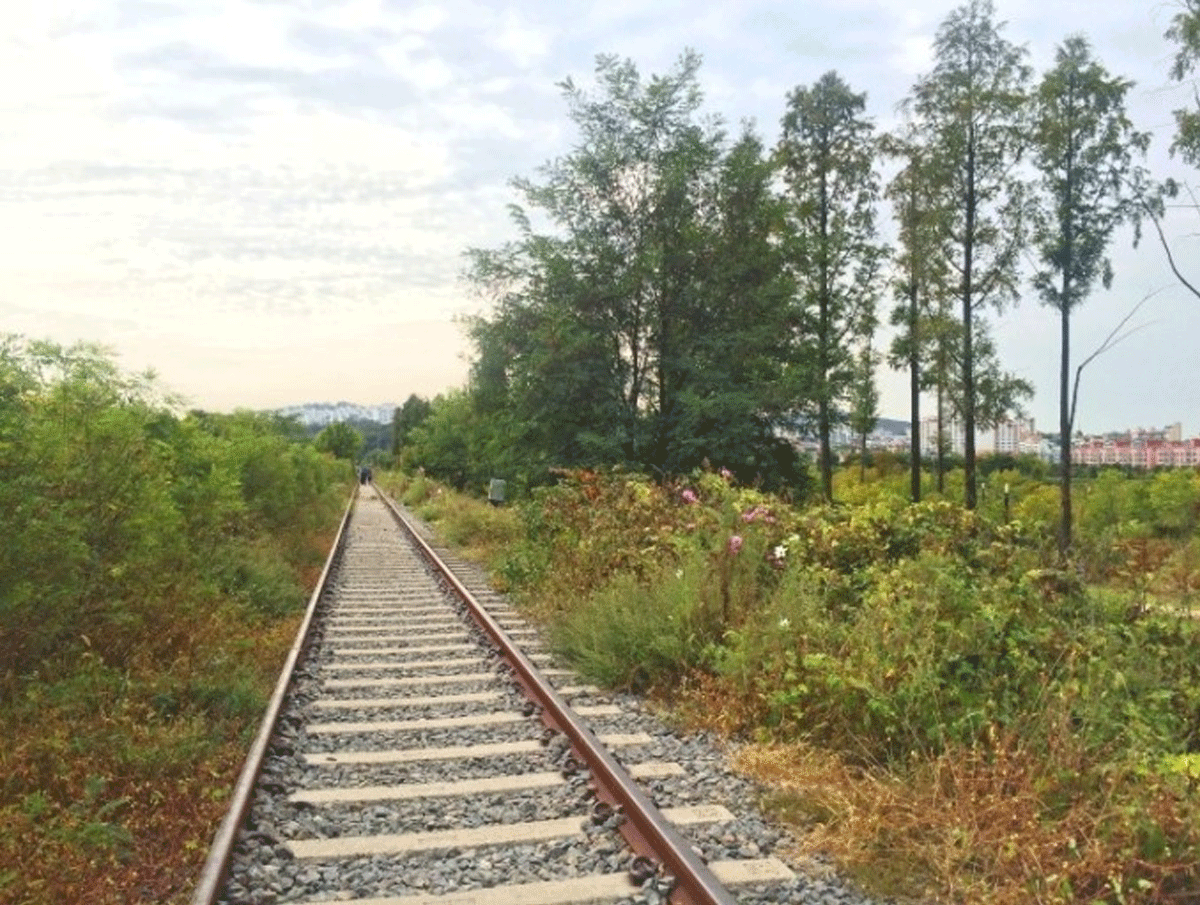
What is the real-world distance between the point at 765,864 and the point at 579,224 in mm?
21011

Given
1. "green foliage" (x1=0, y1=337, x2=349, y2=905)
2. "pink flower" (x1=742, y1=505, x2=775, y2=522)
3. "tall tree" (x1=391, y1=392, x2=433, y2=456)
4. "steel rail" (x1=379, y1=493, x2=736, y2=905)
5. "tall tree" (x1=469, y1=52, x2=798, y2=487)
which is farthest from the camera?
"tall tree" (x1=391, y1=392, x2=433, y2=456)

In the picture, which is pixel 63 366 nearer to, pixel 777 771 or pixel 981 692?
pixel 777 771

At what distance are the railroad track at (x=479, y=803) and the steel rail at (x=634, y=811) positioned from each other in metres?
0.01

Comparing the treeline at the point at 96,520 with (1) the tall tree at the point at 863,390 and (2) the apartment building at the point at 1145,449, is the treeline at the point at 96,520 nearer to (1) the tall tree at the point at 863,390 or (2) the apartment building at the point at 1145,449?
(1) the tall tree at the point at 863,390

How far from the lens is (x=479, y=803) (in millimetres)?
5340

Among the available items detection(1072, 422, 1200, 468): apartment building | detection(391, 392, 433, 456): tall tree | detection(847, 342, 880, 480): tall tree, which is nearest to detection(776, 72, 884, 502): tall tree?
detection(847, 342, 880, 480): tall tree

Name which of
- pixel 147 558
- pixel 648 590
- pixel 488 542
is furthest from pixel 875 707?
pixel 488 542

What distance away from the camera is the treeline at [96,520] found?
627 centimetres

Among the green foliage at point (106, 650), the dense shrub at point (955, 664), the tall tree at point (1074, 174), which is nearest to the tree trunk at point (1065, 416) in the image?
the tall tree at point (1074, 174)

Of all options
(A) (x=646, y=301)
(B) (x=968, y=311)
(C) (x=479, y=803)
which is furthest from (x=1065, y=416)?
(C) (x=479, y=803)

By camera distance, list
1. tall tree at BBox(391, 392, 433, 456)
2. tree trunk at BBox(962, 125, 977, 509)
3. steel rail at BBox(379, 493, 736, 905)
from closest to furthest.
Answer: steel rail at BBox(379, 493, 736, 905) → tree trunk at BBox(962, 125, 977, 509) → tall tree at BBox(391, 392, 433, 456)

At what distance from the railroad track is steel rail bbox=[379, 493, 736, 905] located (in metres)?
0.01

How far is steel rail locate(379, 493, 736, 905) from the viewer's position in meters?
4.08

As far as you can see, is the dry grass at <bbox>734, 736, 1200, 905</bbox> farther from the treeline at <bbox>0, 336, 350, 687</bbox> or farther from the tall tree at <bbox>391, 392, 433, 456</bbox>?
the tall tree at <bbox>391, 392, 433, 456</bbox>
